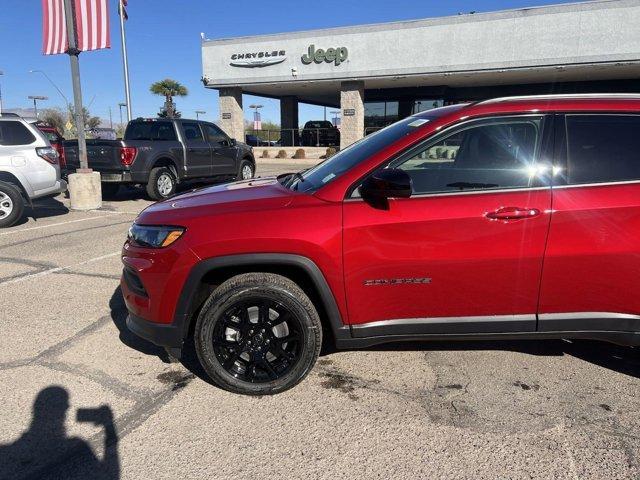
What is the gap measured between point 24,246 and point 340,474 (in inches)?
250

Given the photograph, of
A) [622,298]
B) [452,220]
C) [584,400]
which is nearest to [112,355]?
[452,220]

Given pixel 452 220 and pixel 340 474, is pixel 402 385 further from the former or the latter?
pixel 452 220

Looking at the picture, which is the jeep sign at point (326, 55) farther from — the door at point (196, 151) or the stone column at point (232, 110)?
the door at point (196, 151)

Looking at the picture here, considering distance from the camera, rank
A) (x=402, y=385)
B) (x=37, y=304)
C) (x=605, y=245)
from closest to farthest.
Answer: (x=605, y=245)
(x=402, y=385)
(x=37, y=304)

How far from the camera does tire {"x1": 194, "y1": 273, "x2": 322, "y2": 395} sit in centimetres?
281

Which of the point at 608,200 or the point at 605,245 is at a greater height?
the point at 608,200

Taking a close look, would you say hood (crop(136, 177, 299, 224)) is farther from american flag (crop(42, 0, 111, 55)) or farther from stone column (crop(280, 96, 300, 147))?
stone column (crop(280, 96, 300, 147))

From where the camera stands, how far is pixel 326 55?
24.8 meters

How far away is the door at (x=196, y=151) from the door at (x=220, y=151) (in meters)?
0.20

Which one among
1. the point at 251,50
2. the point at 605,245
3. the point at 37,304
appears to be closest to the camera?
the point at 605,245

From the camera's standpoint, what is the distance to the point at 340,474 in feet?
7.47

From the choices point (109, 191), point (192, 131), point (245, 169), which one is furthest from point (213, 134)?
point (109, 191)

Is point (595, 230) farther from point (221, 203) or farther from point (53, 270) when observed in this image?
point (53, 270)

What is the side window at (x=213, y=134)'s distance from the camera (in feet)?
39.3
